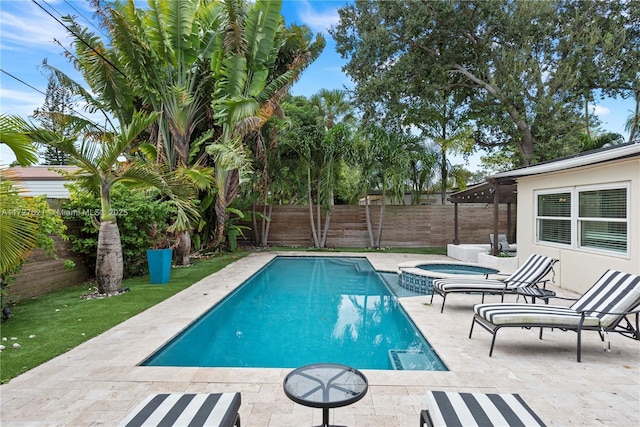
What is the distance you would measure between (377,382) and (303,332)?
2.39m

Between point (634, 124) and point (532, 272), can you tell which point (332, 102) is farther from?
point (634, 124)

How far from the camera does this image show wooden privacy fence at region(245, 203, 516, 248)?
16.4 metres

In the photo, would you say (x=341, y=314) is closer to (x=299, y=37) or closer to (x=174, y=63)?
(x=174, y=63)

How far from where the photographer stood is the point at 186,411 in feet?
7.41

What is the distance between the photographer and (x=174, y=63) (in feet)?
33.5

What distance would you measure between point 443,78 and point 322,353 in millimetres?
14031

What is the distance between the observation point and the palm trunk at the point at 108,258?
277 inches

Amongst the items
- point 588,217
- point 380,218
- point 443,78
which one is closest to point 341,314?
point 588,217

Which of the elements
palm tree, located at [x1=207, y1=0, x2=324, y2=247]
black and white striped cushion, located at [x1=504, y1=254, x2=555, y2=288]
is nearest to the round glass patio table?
black and white striped cushion, located at [x1=504, y1=254, x2=555, y2=288]

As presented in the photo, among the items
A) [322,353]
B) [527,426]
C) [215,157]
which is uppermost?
[215,157]

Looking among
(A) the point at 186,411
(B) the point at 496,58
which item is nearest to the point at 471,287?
(A) the point at 186,411

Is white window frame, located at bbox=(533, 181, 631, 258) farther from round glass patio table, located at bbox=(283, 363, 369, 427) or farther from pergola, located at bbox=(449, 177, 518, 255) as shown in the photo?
round glass patio table, located at bbox=(283, 363, 369, 427)

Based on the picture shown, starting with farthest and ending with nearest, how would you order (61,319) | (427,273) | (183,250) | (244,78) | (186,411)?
1. (183,250)
2. (244,78)
3. (427,273)
4. (61,319)
5. (186,411)

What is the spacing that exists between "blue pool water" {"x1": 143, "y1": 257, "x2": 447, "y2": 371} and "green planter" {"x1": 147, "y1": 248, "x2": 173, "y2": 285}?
1869mm
